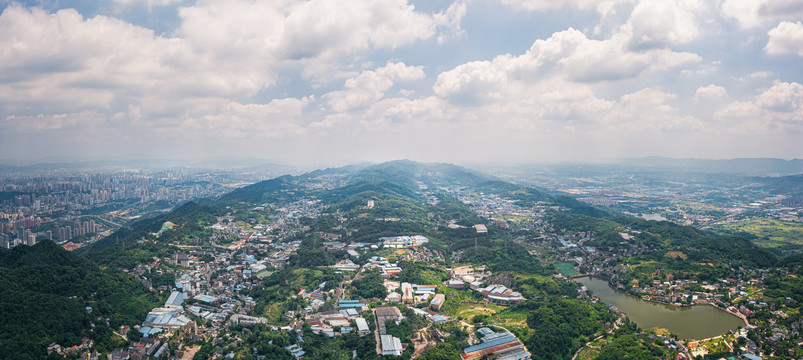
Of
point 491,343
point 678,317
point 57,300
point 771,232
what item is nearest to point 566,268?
point 678,317

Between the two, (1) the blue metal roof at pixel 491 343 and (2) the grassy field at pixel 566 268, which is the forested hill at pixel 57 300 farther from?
(2) the grassy field at pixel 566 268

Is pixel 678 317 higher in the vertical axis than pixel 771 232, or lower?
lower

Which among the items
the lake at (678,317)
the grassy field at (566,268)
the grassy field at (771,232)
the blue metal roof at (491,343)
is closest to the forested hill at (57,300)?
the blue metal roof at (491,343)

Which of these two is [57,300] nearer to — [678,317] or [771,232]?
[678,317]

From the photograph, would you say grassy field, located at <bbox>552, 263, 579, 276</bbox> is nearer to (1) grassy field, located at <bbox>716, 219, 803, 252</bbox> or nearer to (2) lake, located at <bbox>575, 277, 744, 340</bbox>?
(2) lake, located at <bbox>575, 277, 744, 340</bbox>

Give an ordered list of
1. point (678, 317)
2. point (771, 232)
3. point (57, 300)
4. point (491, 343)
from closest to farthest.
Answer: point (57, 300)
point (491, 343)
point (678, 317)
point (771, 232)

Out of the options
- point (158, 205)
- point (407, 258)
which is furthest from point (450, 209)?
point (158, 205)
